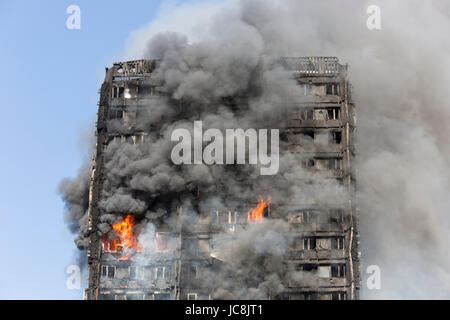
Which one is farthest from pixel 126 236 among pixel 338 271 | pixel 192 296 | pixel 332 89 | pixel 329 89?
pixel 332 89

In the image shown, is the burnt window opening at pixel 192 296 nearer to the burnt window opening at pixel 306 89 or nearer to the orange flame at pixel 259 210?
the orange flame at pixel 259 210

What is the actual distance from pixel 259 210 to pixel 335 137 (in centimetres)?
1053

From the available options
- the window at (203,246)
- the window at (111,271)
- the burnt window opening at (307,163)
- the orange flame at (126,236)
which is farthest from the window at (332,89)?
the window at (111,271)

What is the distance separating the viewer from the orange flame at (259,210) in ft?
306

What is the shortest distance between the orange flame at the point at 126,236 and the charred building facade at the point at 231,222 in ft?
0.32

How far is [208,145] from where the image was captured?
9369 centimetres

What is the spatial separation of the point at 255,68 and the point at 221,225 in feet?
51.7

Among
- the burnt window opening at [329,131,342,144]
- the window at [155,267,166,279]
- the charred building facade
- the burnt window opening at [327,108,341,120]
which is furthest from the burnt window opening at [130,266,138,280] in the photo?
the burnt window opening at [327,108,341,120]

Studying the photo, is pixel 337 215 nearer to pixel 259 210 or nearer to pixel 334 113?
pixel 259 210

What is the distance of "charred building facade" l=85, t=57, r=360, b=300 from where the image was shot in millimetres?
91875

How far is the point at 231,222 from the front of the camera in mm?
93438

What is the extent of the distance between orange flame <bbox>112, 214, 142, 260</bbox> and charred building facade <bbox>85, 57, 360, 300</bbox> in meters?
0.10

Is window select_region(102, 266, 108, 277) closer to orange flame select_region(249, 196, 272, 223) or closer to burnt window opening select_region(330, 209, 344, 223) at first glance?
orange flame select_region(249, 196, 272, 223)
